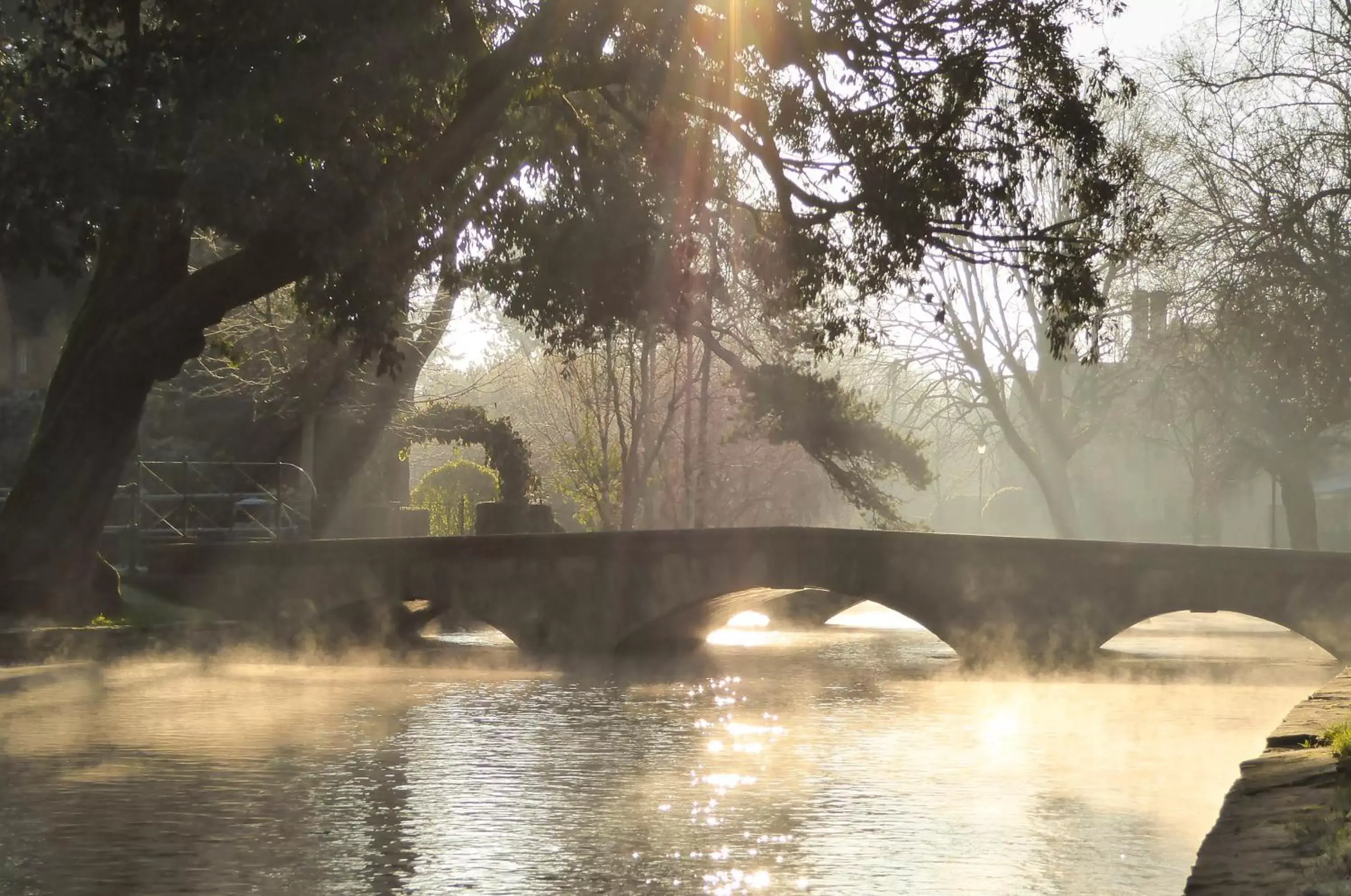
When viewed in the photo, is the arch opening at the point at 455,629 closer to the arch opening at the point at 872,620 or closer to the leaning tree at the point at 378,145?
the arch opening at the point at 872,620

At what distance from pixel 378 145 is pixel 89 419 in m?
4.56

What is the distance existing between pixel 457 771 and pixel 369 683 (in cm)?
961

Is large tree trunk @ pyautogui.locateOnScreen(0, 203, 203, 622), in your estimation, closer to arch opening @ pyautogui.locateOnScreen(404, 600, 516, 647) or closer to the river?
the river

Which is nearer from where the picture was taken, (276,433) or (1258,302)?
(1258,302)

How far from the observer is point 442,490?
2101 inches

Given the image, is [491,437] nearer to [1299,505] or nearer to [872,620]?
[872,620]

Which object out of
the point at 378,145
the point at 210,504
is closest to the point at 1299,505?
the point at 210,504

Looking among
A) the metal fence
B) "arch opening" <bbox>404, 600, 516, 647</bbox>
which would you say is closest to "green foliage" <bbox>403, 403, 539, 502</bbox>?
"arch opening" <bbox>404, 600, 516, 647</bbox>

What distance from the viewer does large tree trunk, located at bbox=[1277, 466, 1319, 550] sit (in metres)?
47.9

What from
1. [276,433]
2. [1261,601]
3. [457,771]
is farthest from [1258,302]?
[276,433]

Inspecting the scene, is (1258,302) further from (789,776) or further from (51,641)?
(51,641)

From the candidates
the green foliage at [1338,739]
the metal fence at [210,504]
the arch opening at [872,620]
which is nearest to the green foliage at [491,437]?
the metal fence at [210,504]

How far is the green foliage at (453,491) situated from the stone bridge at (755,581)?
17499 millimetres

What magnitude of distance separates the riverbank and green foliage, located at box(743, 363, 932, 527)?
2733 centimetres
